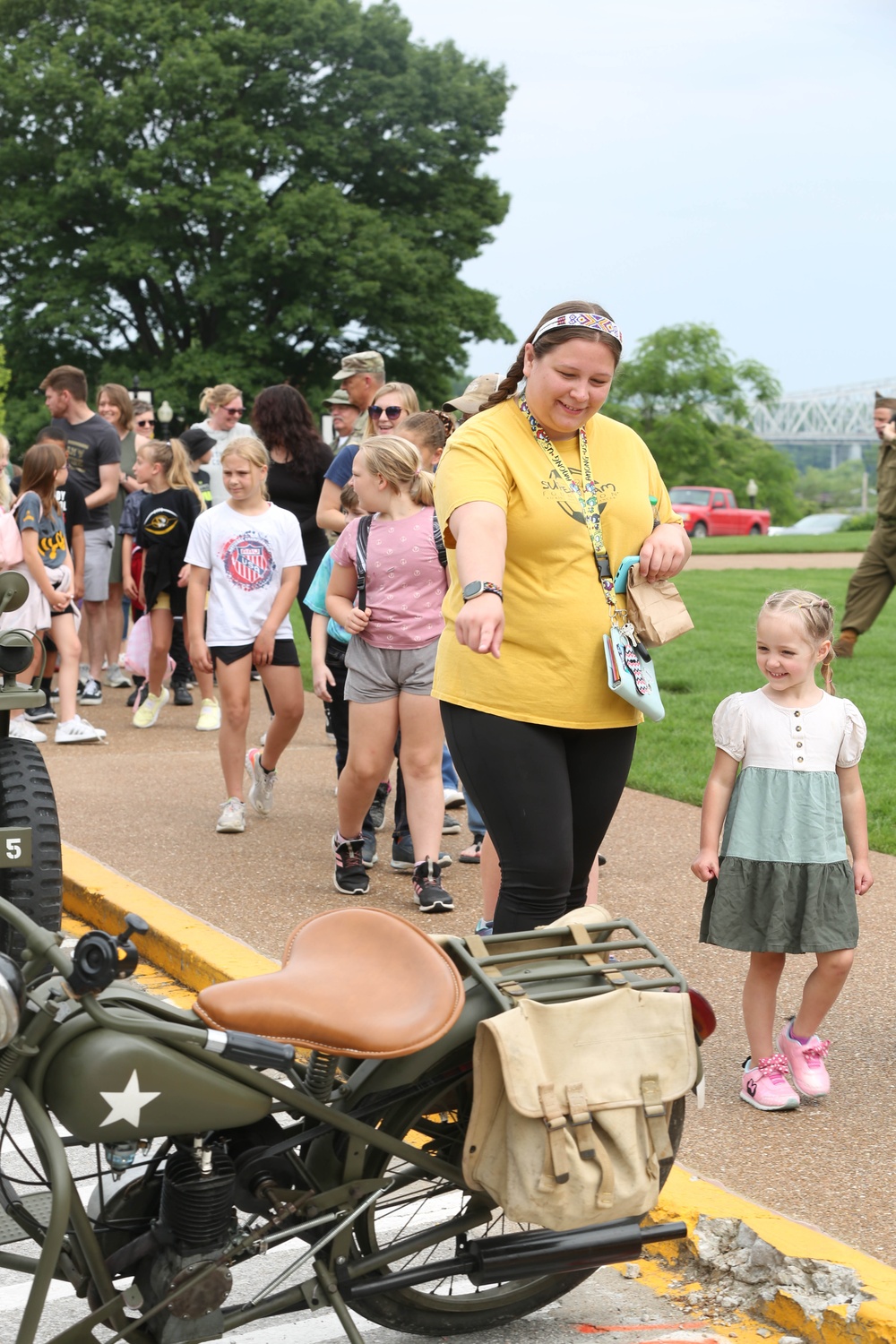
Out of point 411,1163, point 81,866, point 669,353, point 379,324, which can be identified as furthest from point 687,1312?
point 669,353

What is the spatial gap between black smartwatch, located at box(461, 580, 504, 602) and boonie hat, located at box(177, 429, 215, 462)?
8531 millimetres

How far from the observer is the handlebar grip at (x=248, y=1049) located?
2.76 meters

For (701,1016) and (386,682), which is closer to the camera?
(701,1016)

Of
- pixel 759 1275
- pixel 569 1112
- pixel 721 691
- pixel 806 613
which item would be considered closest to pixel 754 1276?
pixel 759 1275

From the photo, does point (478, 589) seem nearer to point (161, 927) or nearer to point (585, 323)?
point (585, 323)

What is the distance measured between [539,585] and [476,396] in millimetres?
2774

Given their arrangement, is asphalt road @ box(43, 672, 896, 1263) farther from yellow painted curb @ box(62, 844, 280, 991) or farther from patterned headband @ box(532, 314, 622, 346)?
patterned headband @ box(532, 314, 622, 346)

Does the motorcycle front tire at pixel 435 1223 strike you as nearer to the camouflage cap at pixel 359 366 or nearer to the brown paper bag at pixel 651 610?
the brown paper bag at pixel 651 610

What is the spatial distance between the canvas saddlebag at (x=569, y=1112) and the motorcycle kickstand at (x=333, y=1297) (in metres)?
0.32

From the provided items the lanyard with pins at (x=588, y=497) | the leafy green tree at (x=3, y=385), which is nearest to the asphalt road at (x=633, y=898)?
the lanyard with pins at (x=588, y=497)

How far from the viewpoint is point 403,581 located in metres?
6.43

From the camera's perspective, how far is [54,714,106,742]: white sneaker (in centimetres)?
1010

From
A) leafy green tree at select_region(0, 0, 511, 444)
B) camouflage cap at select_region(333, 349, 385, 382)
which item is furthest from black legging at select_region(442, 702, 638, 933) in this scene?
leafy green tree at select_region(0, 0, 511, 444)

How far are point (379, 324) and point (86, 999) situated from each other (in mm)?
39860
